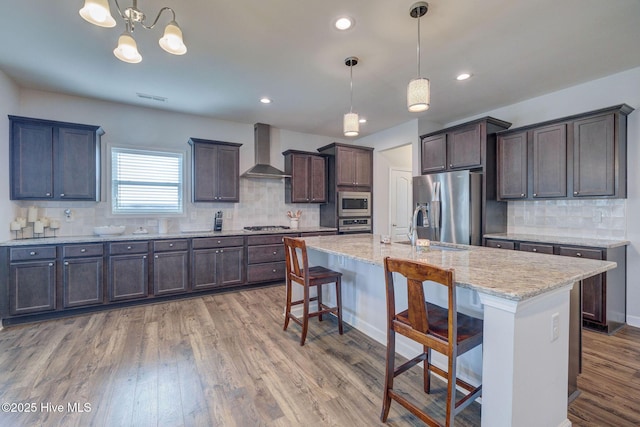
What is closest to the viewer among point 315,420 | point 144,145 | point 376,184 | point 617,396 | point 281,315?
point 315,420

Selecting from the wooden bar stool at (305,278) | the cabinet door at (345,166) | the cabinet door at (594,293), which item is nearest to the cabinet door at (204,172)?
the cabinet door at (345,166)

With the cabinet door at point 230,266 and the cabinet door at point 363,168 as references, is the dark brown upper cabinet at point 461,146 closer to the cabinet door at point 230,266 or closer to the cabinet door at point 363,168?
the cabinet door at point 363,168

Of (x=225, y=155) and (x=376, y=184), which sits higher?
(x=225, y=155)

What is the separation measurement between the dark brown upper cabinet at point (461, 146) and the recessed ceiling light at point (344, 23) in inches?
98.7

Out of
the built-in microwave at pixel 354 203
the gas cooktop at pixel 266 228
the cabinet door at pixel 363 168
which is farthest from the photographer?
the cabinet door at pixel 363 168

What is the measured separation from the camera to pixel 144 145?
14.3 ft

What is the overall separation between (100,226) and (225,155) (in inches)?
81.0

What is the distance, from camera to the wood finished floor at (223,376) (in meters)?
1.75

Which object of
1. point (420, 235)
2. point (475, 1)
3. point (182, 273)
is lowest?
point (182, 273)

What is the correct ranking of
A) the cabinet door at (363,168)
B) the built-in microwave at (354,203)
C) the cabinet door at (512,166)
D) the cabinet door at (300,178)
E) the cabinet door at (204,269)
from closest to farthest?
1. the cabinet door at (512,166)
2. the cabinet door at (204,269)
3. the cabinet door at (300,178)
4. the built-in microwave at (354,203)
5. the cabinet door at (363,168)

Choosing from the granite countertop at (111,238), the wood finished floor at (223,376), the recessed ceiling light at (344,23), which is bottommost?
the wood finished floor at (223,376)

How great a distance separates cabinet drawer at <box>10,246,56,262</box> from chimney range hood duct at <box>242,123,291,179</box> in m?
2.72

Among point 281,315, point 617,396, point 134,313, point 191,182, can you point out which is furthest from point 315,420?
point 191,182

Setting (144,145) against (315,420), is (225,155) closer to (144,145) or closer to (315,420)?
(144,145)
